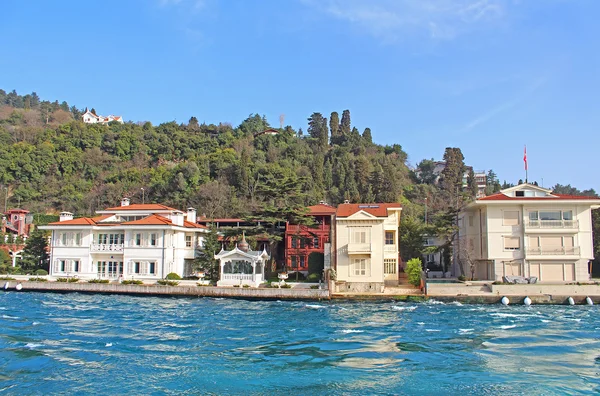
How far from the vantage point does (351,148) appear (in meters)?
105

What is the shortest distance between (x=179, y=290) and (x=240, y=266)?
5.75 metres

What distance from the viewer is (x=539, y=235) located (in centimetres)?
4138

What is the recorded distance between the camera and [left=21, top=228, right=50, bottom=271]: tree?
4803 cm

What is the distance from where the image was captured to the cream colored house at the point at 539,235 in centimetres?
4078

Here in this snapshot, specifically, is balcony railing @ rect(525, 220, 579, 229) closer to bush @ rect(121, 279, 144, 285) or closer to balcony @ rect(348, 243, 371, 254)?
balcony @ rect(348, 243, 371, 254)

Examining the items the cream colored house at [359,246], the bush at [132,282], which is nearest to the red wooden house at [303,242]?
the cream colored house at [359,246]

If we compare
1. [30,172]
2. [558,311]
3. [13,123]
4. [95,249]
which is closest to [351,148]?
[30,172]

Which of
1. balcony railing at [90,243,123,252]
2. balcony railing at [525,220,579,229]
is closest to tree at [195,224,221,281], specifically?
balcony railing at [90,243,123,252]

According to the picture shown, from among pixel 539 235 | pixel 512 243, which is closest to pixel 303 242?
pixel 512 243

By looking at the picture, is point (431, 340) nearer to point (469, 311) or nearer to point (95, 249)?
point (469, 311)

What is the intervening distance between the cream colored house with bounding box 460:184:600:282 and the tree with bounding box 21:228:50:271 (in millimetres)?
40167

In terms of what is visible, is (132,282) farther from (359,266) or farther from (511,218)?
(511,218)

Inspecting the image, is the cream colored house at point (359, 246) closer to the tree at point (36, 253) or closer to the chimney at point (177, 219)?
the chimney at point (177, 219)

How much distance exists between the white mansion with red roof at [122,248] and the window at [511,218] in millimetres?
27809
